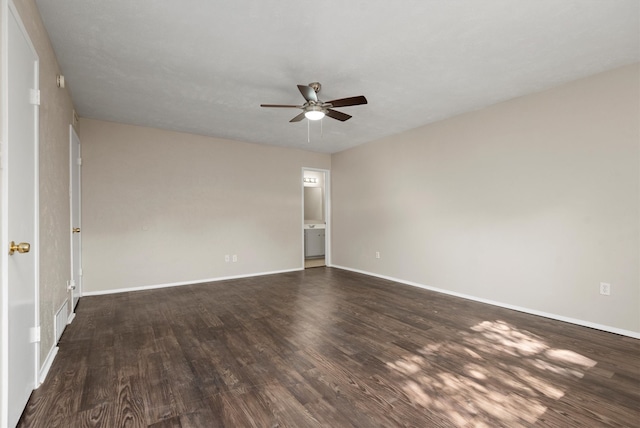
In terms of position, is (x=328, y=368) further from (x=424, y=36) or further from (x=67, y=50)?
(x=67, y=50)

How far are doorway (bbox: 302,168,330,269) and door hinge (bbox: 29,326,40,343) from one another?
4760 mm

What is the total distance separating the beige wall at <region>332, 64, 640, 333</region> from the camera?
2.87 m

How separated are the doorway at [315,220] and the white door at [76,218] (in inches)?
149

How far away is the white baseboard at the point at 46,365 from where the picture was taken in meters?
2.03

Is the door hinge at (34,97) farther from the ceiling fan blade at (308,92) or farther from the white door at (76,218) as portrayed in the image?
the ceiling fan blade at (308,92)

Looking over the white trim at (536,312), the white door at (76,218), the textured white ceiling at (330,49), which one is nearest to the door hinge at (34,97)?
the textured white ceiling at (330,49)

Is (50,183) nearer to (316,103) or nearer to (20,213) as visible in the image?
(20,213)

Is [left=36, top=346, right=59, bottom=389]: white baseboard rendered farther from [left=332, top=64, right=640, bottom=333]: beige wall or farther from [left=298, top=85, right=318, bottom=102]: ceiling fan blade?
[left=332, top=64, right=640, bottom=333]: beige wall

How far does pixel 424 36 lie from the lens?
235 centimetres

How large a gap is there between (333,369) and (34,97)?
9.09ft

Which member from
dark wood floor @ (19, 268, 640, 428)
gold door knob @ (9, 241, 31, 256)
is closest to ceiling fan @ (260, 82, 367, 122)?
gold door knob @ (9, 241, 31, 256)

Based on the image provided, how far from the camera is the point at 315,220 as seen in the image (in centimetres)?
829

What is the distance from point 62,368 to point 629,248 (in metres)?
5.03

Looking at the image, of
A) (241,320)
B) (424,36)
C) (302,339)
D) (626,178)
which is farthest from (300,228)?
(626,178)
